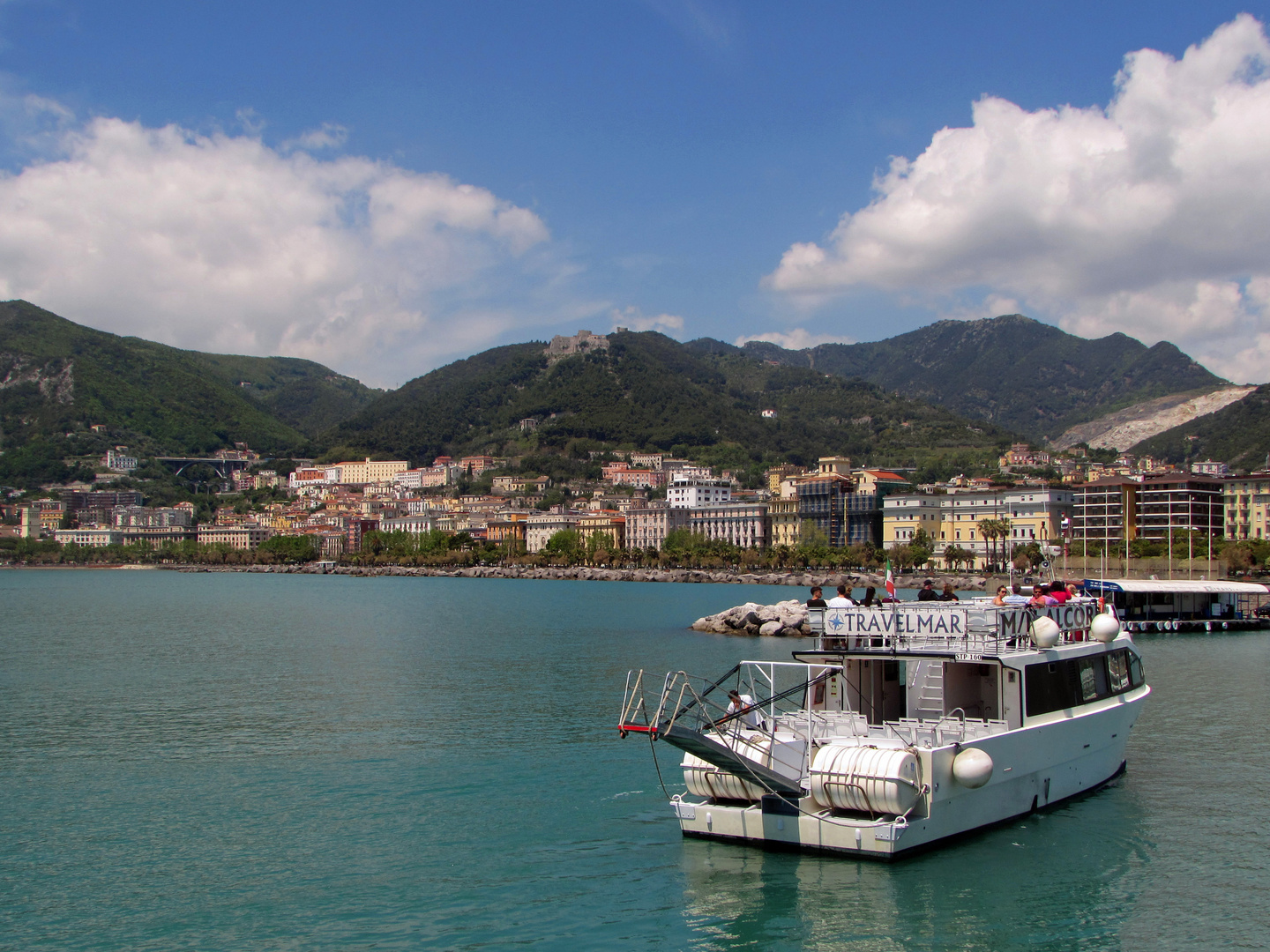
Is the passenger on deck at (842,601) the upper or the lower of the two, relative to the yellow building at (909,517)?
lower

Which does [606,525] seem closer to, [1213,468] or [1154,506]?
[1154,506]

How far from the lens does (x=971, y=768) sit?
14672mm

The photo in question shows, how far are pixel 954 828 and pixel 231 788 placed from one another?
41.2 ft

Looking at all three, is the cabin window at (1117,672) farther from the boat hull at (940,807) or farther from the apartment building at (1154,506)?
the apartment building at (1154,506)

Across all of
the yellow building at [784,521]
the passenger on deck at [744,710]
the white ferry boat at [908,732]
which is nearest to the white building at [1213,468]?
the yellow building at [784,521]

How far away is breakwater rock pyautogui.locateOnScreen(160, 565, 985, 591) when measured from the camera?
113438 mm

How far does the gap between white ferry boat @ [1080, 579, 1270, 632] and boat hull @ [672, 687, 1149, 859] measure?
3843 centimetres

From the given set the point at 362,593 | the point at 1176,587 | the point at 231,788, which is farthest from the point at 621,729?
the point at 362,593

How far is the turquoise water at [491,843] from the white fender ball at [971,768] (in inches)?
44.5

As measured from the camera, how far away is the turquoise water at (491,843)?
12867mm

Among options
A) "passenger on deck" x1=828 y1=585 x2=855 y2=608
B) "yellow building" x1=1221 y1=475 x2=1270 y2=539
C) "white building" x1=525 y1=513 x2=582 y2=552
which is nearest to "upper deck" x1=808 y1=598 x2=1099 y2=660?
"passenger on deck" x1=828 y1=585 x2=855 y2=608

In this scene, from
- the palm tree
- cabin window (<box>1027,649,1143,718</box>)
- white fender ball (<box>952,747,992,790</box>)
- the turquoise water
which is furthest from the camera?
the palm tree

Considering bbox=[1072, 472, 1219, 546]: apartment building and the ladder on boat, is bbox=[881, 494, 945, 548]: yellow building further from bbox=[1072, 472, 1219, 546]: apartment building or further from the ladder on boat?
the ladder on boat

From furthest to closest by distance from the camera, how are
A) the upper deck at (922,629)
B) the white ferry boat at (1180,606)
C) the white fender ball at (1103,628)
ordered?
the white ferry boat at (1180,606) → the white fender ball at (1103,628) → the upper deck at (922,629)
